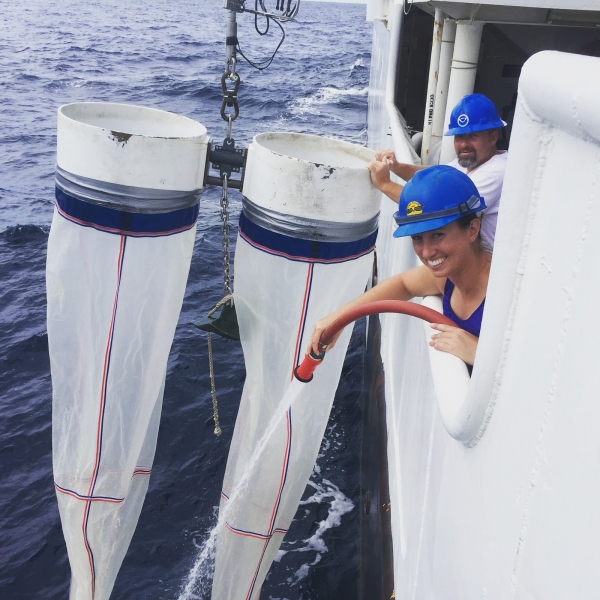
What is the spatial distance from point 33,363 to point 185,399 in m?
1.84

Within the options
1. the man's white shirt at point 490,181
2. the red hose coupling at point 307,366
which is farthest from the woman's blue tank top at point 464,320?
the man's white shirt at point 490,181

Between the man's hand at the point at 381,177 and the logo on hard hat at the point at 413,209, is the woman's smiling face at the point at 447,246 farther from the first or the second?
the man's hand at the point at 381,177

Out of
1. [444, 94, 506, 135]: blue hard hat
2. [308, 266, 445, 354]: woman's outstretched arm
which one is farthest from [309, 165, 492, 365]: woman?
[444, 94, 506, 135]: blue hard hat

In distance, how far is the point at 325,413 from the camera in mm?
3605

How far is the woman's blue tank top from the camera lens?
2.25 meters

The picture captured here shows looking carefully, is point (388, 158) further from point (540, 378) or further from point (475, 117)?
point (540, 378)

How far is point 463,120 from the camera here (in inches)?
134

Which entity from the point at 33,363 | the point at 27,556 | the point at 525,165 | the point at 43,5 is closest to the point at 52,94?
the point at 33,363

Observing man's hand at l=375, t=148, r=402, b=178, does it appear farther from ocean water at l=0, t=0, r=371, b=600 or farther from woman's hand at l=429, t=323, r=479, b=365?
ocean water at l=0, t=0, r=371, b=600

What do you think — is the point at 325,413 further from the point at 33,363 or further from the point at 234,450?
the point at 33,363

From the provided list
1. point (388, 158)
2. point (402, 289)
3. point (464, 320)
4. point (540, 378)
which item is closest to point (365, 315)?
point (402, 289)

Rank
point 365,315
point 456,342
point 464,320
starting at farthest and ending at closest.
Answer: point 365,315, point 464,320, point 456,342

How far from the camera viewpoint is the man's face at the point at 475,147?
11.2 ft

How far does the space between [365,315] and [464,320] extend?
17.8 inches
